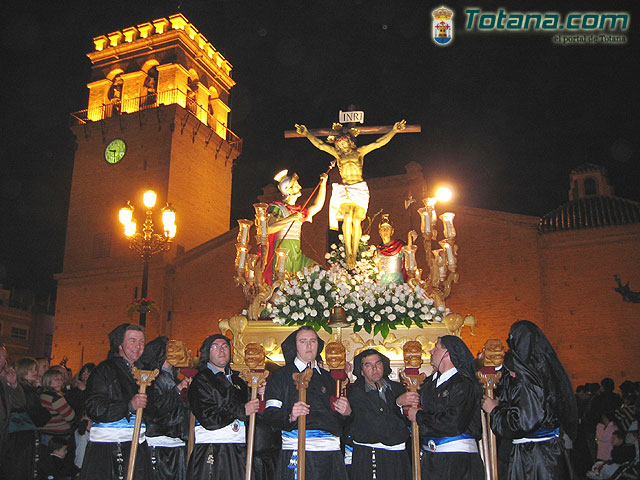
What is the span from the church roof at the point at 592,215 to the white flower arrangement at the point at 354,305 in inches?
506

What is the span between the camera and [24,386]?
269 inches

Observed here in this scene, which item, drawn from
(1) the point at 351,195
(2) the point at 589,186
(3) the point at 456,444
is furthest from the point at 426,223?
(2) the point at 589,186

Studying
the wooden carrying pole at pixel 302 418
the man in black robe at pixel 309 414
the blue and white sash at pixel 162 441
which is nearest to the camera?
the wooden carrying pole at pixel 302 418

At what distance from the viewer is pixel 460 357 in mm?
5035

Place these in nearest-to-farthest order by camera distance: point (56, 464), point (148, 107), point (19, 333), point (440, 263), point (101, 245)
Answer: point (56, 464), point (440, 263), point (101, 245), point (148, 107), point (19, 333)

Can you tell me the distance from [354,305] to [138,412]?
3468 millimetres

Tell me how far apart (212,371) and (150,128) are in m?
22.1

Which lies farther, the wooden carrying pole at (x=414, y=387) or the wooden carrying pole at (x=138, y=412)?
the wooden carrying pole at (x=138, y=412)

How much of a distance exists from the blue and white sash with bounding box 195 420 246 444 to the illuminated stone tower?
61.1 ft

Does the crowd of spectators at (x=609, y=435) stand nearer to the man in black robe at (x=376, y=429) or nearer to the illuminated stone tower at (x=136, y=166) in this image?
the man in black robe at (x=376, y=429)

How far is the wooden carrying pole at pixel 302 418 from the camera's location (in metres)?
4.86

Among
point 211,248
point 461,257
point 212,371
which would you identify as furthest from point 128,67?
point 212,371

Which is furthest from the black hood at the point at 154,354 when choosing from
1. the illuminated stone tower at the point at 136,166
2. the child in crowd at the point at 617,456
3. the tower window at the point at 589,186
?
the tower window at the point at 589,186

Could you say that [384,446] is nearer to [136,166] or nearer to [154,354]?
[154,354]
